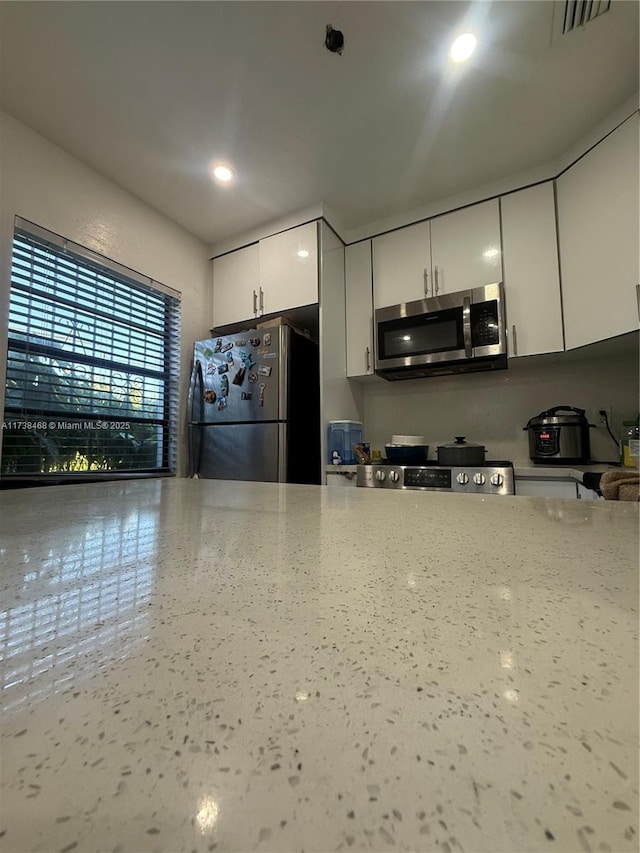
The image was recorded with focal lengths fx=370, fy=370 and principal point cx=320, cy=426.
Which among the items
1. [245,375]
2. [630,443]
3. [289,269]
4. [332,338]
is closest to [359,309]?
[332,338]

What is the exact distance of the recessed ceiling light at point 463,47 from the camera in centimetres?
130

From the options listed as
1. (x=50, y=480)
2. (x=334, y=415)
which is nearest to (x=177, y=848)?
(x=50, y=480)

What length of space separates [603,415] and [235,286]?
2283mm

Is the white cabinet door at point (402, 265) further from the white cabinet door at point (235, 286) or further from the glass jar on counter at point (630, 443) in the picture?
the glass jar on counter at point (630, 443)

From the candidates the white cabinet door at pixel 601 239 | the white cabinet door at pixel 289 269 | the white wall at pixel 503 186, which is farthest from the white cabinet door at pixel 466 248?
the white cabinet door at pixel 289 269

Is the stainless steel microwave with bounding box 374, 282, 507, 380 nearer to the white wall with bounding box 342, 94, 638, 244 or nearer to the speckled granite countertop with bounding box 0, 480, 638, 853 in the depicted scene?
the white wall with bounding box 342, 94, 638, 244

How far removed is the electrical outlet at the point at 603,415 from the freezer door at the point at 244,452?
168 cm

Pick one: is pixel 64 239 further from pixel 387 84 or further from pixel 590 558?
pixel 590 558

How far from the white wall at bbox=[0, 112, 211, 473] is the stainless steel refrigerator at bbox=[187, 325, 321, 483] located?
0.16m

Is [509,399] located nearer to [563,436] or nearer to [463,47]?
[563,436]

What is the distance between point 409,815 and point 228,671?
0.34ft

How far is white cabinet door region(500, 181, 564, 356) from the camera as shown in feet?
6.07

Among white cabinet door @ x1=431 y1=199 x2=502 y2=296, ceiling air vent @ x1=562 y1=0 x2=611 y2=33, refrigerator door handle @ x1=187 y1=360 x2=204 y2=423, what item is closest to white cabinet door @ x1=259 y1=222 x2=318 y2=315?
refrigerator door handle @ x1=187 y1=360 x2=204 y2=423

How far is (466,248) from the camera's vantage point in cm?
205
